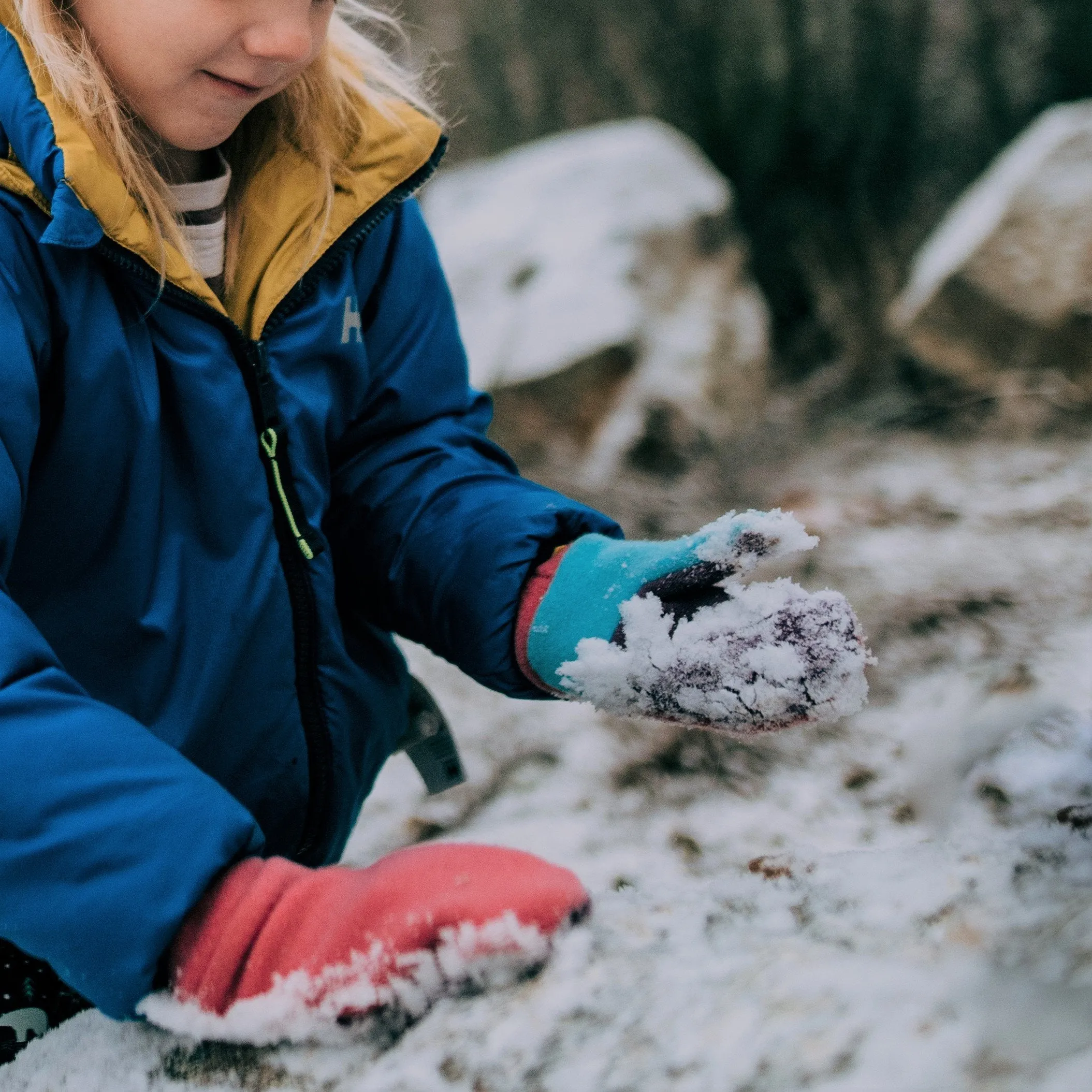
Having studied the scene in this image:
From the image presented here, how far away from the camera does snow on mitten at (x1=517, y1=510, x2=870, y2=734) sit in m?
1.05

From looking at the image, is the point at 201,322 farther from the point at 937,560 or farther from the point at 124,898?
the point at 937,560

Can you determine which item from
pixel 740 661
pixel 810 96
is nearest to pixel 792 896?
pixel 740 661

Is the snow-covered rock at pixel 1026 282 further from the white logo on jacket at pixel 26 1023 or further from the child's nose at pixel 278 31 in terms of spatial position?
the white logo on jacket at pixel 26 1023

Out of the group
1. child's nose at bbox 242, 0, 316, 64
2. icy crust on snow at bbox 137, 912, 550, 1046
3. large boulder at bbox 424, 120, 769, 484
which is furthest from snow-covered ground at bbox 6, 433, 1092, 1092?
large boulder at bbox 424, 120, 769, 484

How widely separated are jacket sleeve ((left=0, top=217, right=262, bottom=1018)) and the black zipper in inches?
15.5

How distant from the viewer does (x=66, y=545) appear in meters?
1.12

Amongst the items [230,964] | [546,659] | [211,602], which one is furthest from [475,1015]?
[211,602]

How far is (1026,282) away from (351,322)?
2.59 meters

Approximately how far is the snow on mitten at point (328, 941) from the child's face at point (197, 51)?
73 cm

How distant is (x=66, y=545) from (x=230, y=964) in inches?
19.0

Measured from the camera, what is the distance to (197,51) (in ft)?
3.46

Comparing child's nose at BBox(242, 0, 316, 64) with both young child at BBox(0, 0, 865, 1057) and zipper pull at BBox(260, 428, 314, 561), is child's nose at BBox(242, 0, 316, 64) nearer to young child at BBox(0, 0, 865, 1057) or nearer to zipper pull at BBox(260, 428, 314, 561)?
young child at BBox(0, 0, 865, 1057)

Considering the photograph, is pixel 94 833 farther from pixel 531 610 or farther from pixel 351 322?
pixel 351 322

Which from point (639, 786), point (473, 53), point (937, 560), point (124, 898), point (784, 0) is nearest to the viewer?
point (124, 898)
